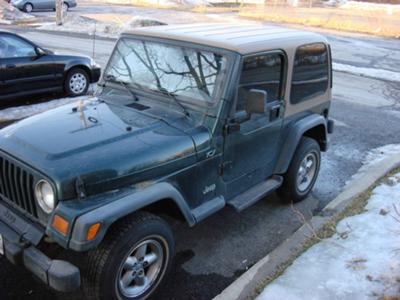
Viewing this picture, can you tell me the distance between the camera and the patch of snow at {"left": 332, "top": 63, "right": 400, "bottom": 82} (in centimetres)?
1273

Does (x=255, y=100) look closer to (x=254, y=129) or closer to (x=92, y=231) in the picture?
(x=254, y=129)

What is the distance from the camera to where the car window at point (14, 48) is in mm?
7726

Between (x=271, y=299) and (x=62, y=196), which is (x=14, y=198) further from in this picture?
(x=271, y=299)

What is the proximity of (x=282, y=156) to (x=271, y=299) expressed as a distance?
1.76m

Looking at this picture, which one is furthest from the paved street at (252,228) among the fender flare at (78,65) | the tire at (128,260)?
the fender flare at (78,65)

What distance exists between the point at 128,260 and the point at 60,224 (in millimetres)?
618

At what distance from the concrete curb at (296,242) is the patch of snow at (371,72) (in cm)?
767

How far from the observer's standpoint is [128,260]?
315cm

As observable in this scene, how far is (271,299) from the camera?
3.15 m

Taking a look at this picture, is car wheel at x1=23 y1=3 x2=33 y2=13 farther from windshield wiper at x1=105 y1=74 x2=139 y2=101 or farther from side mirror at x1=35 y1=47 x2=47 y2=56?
windshield wiper at x1=105 y1=74 x2=139 y2=101

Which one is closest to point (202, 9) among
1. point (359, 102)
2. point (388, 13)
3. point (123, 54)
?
point (388, 13)

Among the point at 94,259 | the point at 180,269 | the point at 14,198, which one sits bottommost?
the point at 180,269

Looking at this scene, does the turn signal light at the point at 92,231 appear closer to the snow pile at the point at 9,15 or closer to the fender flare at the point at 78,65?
the fender flare at the point at 78,65

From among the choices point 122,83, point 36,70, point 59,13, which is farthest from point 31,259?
point 59,13
